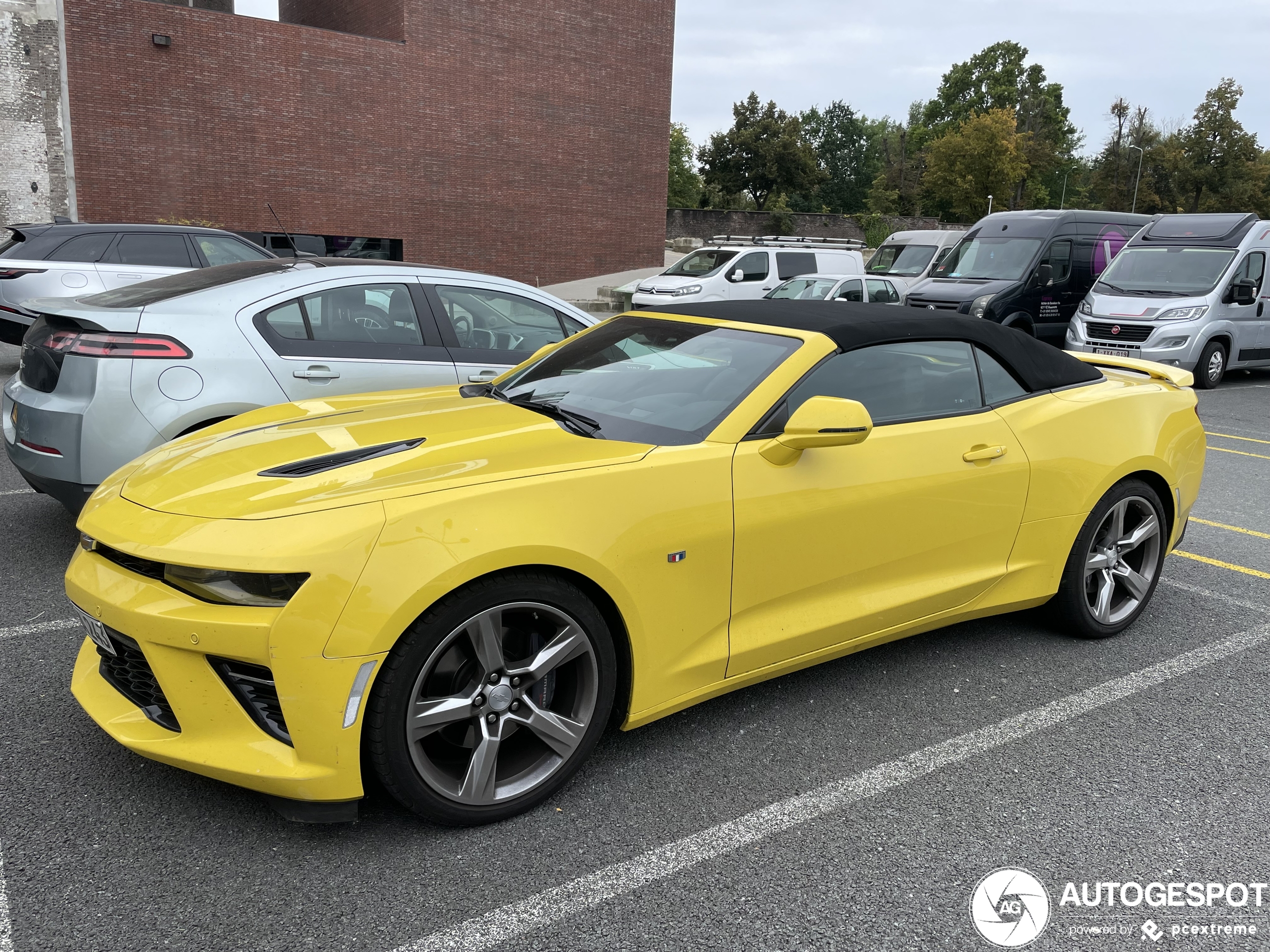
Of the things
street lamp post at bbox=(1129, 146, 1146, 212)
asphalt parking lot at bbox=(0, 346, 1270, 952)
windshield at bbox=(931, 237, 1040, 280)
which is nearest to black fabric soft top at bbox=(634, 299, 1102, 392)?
asphalt parking lot at bbox=(0, 346, 1270, 952)

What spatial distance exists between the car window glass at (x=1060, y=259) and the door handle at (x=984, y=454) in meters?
13.1

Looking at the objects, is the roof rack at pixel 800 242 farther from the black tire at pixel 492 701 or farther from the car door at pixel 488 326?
the black tire at pixel 492 701

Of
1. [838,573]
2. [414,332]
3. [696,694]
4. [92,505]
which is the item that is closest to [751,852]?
[696,694]

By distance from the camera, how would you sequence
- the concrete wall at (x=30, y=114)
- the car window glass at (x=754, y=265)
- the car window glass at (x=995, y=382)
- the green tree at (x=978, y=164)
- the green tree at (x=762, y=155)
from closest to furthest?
the car window glass at (x=995, y=382), the car window glass at (x=754, y=265), the concrete wall at (x=30, y=114), the green tree at (x=978, y=164), the green tree at (x=762, y=155)

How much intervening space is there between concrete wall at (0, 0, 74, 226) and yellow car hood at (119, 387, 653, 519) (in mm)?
22591

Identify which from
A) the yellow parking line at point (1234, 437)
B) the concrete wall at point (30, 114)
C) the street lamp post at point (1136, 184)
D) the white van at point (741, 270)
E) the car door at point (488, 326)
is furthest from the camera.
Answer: the street lamp post at point (1136, 184)

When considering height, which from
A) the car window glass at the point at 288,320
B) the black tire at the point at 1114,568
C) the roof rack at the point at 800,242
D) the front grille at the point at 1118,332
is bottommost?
the black tire at the point at 1114,568

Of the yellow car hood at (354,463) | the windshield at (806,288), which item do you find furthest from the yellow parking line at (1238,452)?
the windshield at (806,288)

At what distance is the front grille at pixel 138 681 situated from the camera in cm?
251

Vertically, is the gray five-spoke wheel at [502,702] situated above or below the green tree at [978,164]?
below

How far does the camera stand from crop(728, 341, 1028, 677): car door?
3.03 m

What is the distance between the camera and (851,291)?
1697cm

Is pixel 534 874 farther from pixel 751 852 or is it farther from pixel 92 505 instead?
pixel 92 505

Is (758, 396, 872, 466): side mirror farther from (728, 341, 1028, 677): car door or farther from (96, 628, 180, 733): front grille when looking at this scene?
(96, 628, 180, 733): front grille
